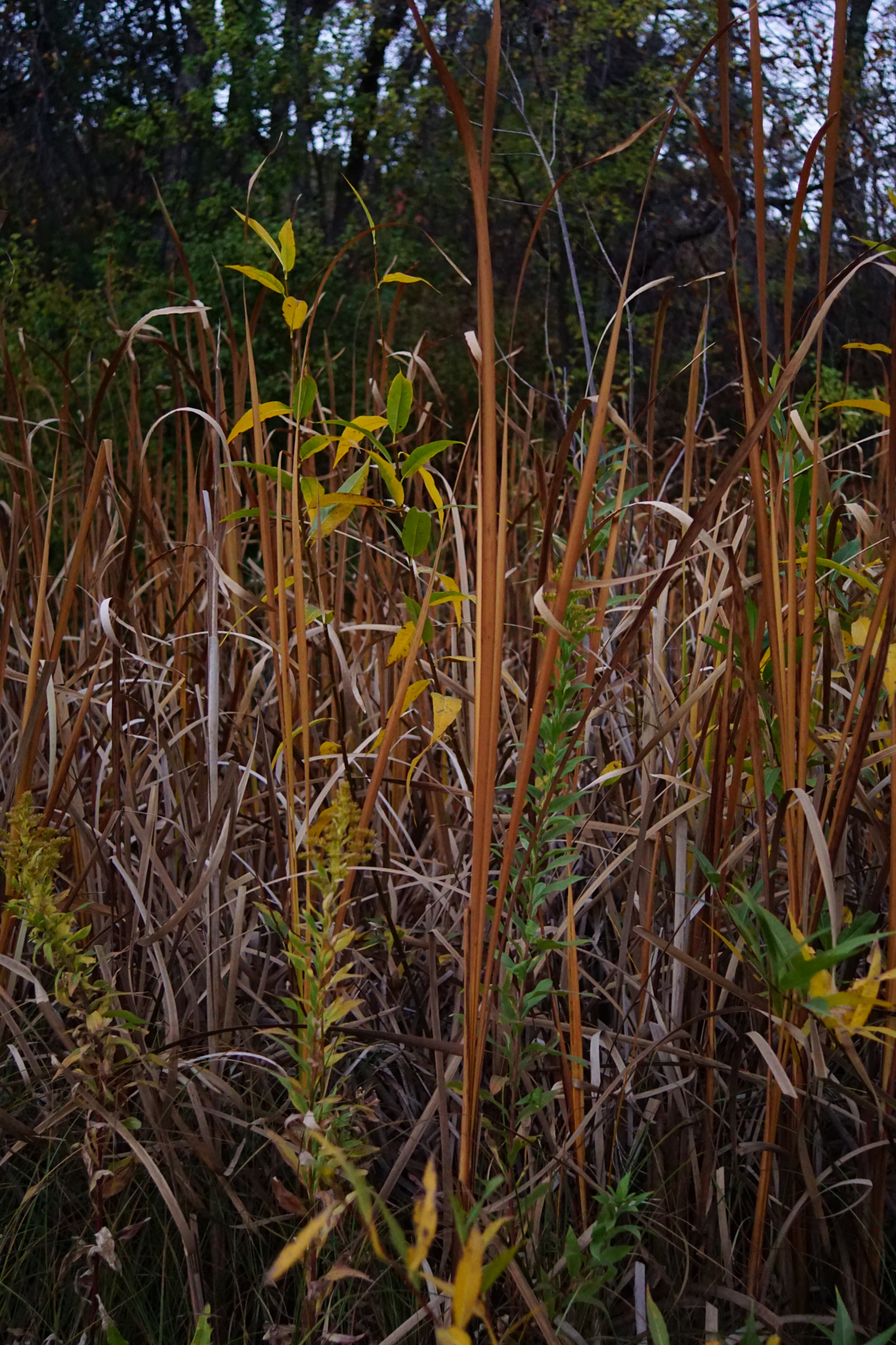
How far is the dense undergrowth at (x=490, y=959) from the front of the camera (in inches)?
25.1

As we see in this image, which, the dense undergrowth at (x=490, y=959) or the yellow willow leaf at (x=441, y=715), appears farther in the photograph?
the yellow willow leaf at (x=441, y=715)

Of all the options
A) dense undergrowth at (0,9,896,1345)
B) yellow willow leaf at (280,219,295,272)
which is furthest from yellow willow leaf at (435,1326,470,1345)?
yellow willow leaf at (280,219,295,272)

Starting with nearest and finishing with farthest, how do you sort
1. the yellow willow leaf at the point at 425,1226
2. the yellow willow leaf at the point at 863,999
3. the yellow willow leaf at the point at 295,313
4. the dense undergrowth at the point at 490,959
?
the yellow willow leaf at the point at 425,1226, the yellow willow leaf at the point at 863,999, the dense undergrowth at the point at 490,959, the yellow willow leaf at the point at 295,313

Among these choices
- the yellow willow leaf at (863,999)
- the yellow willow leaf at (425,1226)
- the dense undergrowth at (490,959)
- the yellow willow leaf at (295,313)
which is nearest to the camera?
the yellow willow leaf at (425,1226)

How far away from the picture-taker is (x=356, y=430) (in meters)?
0.79

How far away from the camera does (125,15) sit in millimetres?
8805

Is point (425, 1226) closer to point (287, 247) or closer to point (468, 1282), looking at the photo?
point (468, 1282)

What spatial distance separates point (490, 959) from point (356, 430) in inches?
15.9

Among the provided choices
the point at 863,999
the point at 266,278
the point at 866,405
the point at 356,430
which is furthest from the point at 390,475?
the point at 863,999

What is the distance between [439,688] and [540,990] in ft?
2.14

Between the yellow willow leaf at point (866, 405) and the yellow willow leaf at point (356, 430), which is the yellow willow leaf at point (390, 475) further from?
the yellow willow leaf at point (866, 405)

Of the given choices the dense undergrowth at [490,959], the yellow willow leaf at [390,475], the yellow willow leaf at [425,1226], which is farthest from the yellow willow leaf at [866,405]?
the yellow willow leaf at [425,1226]

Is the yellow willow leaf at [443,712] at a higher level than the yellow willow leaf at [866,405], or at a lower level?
lower

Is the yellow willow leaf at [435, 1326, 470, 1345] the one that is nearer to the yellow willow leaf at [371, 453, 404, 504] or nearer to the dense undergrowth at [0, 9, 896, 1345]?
the dense undergrowth at [0, 9, 896, 1345]
